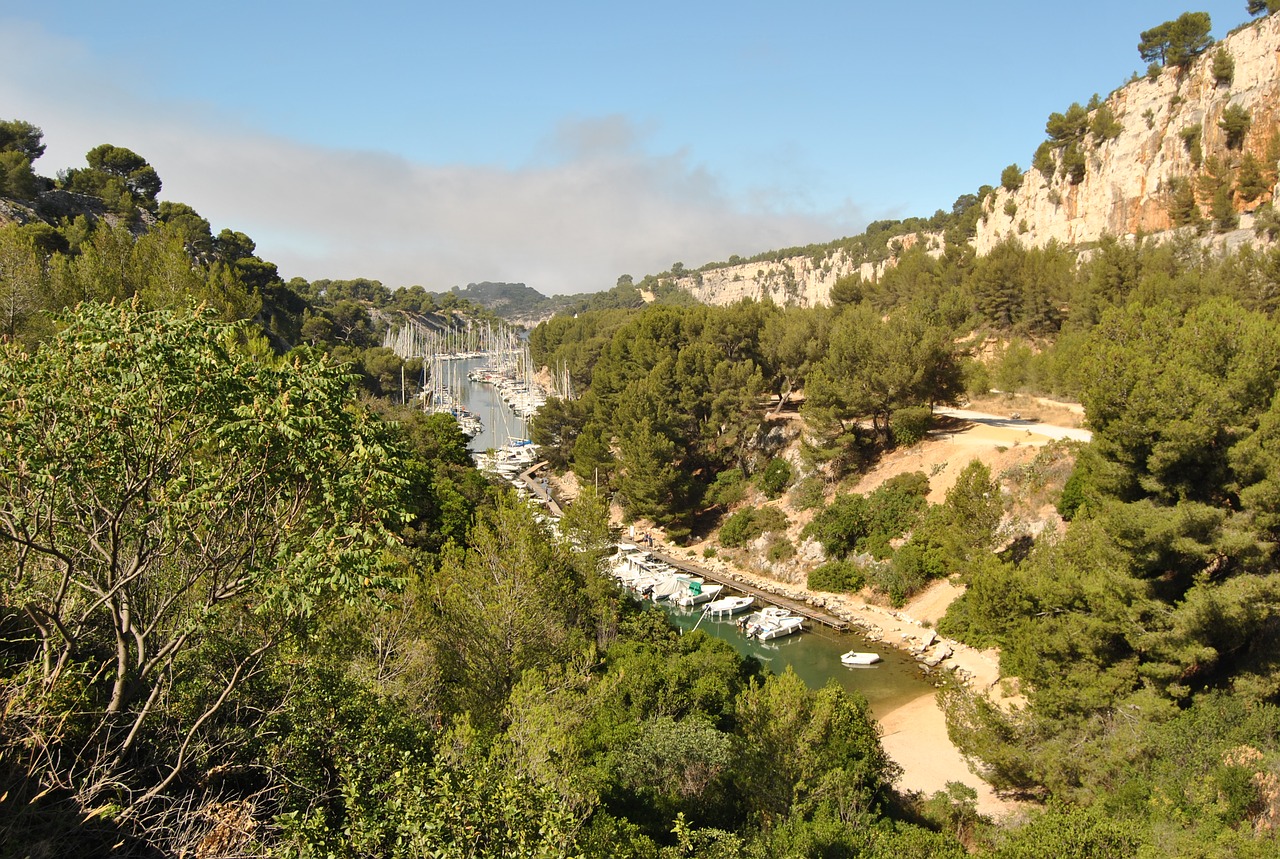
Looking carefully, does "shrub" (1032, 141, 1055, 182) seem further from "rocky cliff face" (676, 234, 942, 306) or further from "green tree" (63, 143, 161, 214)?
"green tree" (63, 143, 161, 214)

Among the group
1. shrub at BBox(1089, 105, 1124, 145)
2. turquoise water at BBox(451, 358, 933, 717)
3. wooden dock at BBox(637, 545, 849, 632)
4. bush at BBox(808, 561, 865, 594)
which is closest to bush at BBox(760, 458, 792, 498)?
wooden dock at BBox(637, 545, 849, 632)

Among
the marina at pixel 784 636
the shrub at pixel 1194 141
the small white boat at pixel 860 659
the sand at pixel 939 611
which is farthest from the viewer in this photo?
the shrub at pixel 1194 141

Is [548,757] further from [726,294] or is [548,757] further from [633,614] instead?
[726,294]

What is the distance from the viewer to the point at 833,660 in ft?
83.0

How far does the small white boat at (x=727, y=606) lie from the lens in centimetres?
2970

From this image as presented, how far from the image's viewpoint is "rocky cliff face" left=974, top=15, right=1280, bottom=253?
142 ft

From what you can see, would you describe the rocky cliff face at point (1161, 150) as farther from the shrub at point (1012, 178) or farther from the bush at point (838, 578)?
the bush at point (838, 578)

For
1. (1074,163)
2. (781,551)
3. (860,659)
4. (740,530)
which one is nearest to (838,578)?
(781,551)

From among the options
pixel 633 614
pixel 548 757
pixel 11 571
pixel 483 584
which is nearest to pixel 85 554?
pixel 11 571

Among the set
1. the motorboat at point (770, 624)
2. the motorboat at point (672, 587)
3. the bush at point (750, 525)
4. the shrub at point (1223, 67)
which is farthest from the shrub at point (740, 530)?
the shrub at point (1223, 67)

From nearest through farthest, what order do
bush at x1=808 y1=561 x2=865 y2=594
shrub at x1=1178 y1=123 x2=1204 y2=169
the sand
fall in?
1. the sand
2. bush at x1=808 y1=561 x2=865 y2=594
3. shrub at x1=1178 y1=123 x2=1204 y2=169

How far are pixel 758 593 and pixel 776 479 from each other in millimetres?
7328

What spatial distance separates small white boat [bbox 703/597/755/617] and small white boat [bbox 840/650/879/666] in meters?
5.78

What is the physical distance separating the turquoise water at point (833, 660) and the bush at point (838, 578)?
310 cm
